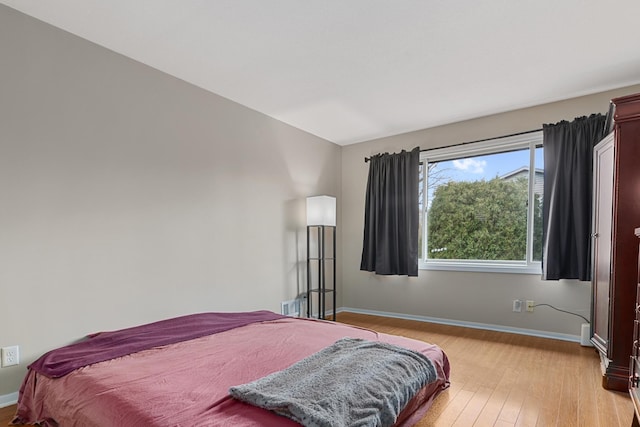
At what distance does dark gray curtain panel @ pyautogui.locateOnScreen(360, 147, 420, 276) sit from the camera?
165 inches

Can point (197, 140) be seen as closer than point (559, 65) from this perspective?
No

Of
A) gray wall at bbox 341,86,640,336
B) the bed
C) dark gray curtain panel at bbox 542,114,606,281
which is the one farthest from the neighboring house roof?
the bed

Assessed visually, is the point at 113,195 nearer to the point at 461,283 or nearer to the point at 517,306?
the point at 461,283

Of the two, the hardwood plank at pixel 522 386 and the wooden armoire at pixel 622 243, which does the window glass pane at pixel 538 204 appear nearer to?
the hardwood plank at pixel 522 386

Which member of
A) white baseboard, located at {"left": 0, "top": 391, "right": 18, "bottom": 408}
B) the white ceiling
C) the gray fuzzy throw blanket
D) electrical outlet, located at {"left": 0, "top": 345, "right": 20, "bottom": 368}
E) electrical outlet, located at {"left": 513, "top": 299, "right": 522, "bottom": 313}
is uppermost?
the white ceiling

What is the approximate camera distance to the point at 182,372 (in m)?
1.65

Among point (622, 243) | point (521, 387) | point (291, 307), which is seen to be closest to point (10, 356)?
point (291, 307)

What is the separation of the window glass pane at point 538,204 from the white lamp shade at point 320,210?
2.22 meters

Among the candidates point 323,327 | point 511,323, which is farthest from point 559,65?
point 323,327

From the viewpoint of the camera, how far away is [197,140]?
303cm

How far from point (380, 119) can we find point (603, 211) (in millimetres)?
2282

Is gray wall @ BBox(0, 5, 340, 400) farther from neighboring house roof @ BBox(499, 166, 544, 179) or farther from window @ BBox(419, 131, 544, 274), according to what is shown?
neighboring house roof @ BBox(499, 166, 544, 179)

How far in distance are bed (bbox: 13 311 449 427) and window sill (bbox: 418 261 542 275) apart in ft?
6.07

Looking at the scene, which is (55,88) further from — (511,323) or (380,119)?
(511,323)
